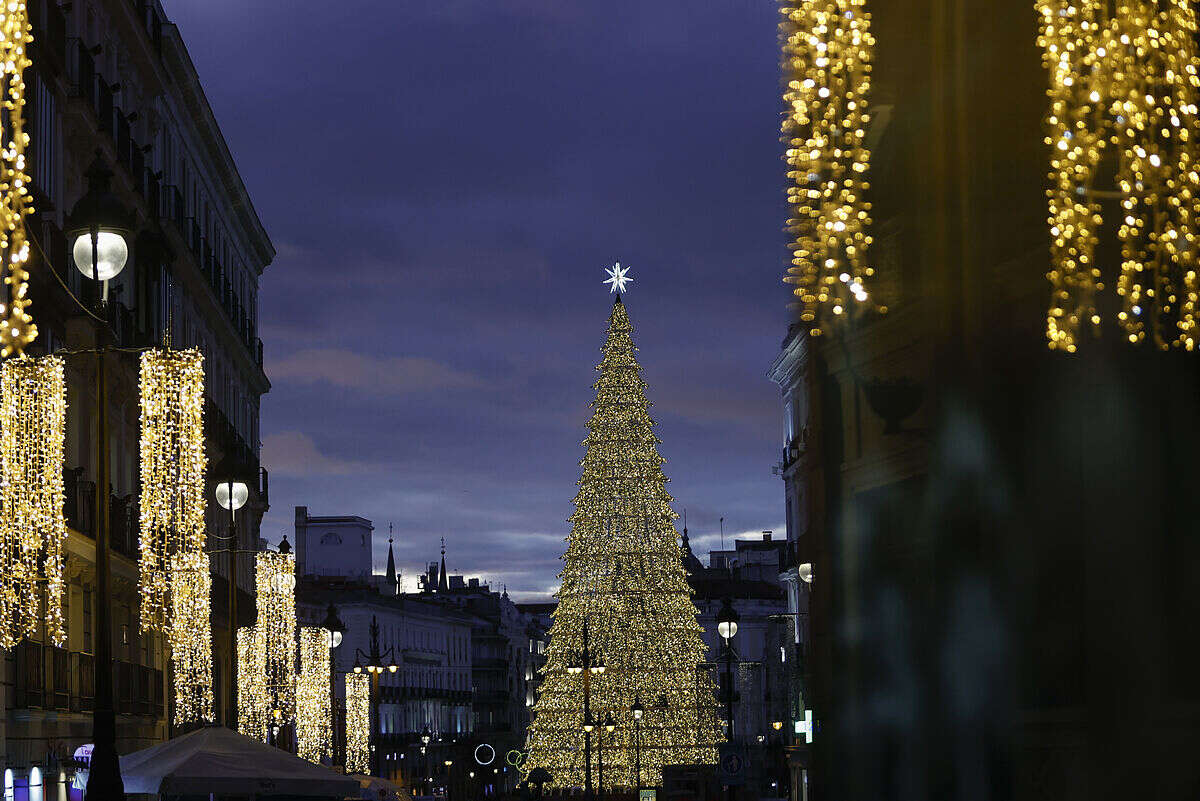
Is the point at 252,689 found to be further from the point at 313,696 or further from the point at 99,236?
the point at 99,236

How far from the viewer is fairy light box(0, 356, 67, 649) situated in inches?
889

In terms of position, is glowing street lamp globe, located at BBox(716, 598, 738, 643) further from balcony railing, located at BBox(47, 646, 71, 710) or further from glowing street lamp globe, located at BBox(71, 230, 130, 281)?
glowing street lamp globe, located at BBox(71, 230, 130, 281)

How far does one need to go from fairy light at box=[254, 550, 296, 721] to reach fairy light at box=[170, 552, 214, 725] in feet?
11.8

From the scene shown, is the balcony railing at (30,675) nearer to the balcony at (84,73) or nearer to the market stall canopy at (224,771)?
the market stall canopy at (224,771)

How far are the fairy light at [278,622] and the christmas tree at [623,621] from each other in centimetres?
2641

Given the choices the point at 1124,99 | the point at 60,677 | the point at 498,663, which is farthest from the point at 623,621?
the point at 498,663

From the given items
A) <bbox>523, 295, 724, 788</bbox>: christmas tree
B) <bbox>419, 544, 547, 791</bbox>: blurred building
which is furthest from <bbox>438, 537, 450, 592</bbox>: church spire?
<bbox>523, 295, 724, 788</bbox>: christmas tree

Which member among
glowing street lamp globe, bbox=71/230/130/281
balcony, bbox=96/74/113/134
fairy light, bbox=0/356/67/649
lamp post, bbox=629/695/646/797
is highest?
balcony, bbox=96/74/113/134

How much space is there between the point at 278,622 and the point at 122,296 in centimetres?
791

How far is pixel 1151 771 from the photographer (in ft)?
38.5

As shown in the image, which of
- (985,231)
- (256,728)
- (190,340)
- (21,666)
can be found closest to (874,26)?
(985,231)

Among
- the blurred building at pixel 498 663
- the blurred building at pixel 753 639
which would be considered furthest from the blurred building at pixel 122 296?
the blurred building at pixel 498 663

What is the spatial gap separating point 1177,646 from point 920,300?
11.7ft

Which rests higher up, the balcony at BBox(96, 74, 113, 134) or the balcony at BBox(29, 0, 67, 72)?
the balcony at BBox(96, 74, 113, 134)
